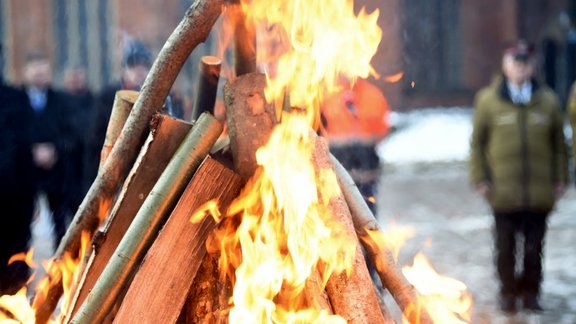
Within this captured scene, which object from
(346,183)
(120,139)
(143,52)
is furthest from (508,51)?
(120,139)

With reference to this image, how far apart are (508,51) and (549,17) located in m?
15.2

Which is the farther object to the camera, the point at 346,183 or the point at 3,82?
the point at 3,82

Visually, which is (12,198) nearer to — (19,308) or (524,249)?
(19,308)

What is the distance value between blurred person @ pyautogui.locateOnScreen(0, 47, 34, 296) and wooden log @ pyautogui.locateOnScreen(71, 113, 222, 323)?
235 cm

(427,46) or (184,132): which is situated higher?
(184,132)

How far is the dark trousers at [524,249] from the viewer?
5.97 meters

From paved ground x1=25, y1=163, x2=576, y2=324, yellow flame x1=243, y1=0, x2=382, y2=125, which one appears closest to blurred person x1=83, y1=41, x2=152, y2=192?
paved ground x1=25, y1=163, x2=576, y2=324

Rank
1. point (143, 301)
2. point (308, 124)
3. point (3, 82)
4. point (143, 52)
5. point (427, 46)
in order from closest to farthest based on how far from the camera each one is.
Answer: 1. point (143, 301)
2. point (308, 124)
3. point (3, 82)
4. point (143, 52)
5. point (427, 46)

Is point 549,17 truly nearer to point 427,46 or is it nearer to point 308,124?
A: point 427,46

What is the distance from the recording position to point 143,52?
19.1 feet

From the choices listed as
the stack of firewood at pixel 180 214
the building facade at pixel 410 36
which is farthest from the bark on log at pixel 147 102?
the building facade at pixel 410 36

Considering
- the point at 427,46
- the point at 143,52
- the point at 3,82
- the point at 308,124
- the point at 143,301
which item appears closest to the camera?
the point at 143,301

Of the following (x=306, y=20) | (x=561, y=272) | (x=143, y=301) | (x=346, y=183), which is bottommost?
(x=561, y=272)

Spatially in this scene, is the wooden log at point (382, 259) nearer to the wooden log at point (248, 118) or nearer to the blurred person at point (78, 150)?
the wooden log at point (248, 118)
